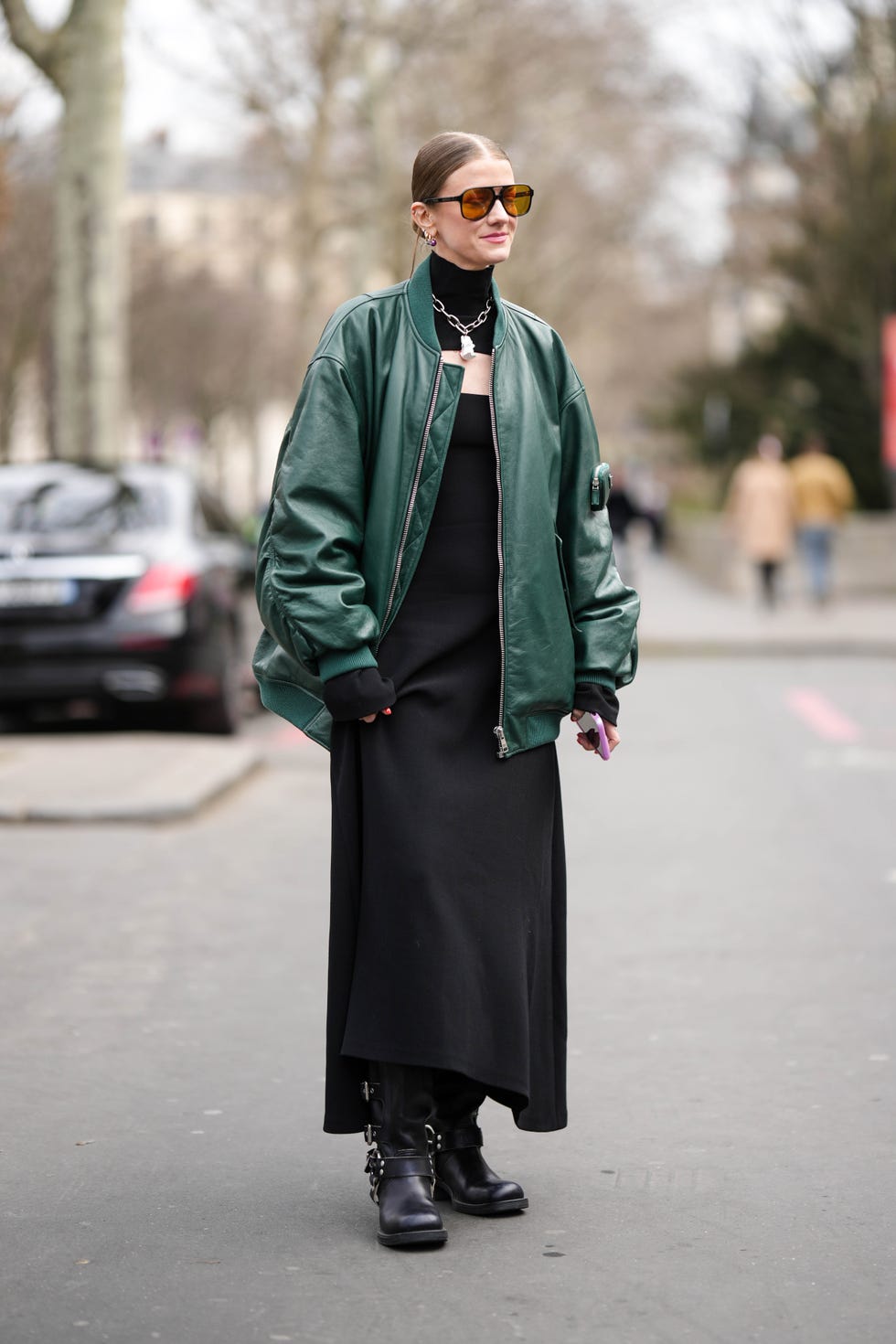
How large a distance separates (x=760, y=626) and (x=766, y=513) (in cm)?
184

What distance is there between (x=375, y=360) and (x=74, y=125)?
39.0 ft

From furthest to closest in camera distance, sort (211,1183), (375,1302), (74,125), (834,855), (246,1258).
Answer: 1. (74,125)
2. (834,855)
3. (211,1183)
4. (246,1258)
5. (375,1302)

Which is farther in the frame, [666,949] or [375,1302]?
[666,949]

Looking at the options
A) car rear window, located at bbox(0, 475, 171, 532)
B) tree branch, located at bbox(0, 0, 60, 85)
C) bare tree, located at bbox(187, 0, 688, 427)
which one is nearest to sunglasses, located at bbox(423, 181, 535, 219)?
car rear window, located at bbox(0, 475, 171, 532)

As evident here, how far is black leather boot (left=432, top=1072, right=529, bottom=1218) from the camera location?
4055 millimetres

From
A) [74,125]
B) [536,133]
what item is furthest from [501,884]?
[536,133]

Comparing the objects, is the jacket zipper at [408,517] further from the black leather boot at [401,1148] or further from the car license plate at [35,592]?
the car license plate at [35,592]

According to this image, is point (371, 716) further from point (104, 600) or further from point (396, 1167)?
point (104, 600)

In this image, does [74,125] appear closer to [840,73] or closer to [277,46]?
[277,46]

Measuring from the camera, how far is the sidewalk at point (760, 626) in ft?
64.4

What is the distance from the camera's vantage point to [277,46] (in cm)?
2858

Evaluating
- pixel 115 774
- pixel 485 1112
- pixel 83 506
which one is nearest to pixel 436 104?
pixel 83 506

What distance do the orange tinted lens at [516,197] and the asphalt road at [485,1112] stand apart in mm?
1826

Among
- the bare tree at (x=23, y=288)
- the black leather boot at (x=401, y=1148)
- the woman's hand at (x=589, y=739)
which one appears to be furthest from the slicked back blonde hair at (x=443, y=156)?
the bare tree at (x=23, y=288)
